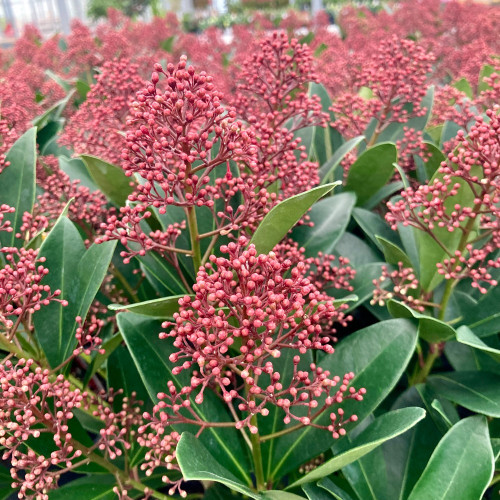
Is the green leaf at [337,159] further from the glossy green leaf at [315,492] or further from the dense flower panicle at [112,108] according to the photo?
the glossy green leaf at [315,492]

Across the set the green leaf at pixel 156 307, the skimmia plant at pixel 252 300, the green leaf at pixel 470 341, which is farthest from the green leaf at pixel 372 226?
the green leaf at pixel 156 307

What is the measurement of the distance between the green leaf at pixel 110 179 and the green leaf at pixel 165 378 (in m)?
0.49

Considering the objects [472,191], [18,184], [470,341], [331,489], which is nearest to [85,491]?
[331,489]

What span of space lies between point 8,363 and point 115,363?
16.9 inches

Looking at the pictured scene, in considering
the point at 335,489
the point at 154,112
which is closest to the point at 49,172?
the point at 154,112

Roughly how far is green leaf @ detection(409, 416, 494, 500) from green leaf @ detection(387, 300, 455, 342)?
23 centimetres

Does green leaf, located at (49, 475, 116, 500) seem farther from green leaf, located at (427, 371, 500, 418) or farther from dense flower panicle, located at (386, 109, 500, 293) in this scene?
dense flower panicle, located at (386, 109, 500, 293)

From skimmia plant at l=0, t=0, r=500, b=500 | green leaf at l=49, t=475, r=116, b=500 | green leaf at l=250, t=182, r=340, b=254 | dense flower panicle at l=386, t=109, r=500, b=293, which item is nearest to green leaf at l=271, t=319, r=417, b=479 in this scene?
skimmia plant at l=0, t=0, r=500, b=500

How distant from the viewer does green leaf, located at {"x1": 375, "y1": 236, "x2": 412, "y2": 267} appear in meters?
1.42

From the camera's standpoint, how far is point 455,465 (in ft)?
3.51

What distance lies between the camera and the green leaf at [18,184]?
1.53 m

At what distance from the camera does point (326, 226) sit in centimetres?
148

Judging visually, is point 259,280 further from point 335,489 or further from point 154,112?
point 335,489

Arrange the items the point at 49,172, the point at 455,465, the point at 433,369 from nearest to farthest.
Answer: the point at 455,465 < the point at 433,369 < the point at 49,172
